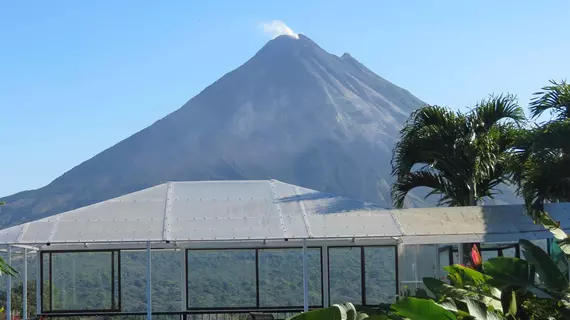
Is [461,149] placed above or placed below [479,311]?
above

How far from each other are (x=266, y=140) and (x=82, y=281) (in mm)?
96441

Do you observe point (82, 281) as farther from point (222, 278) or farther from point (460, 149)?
point (460, 149)

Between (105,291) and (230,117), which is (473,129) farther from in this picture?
(230,117)

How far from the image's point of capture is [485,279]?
5.86 m

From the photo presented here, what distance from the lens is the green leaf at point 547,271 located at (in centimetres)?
562

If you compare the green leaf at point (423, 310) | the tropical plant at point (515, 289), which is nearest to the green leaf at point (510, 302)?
the tropical plant at point (515, 289)

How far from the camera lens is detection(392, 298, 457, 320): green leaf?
439 centimetres

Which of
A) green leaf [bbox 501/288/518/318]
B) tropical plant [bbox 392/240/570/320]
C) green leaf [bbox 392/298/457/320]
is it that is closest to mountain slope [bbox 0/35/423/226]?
tropical plant [bbox 392/240/570/320]

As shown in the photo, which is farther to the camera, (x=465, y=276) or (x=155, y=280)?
(x=155, y=280)

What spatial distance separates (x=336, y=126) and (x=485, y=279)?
10548 cm

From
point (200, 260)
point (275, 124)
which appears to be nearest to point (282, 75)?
point (275, 124)

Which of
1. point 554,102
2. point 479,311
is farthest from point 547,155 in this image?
point 479,311

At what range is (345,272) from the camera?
55.3ft

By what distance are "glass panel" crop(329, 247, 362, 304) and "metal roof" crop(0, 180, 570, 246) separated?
7.91 ft
